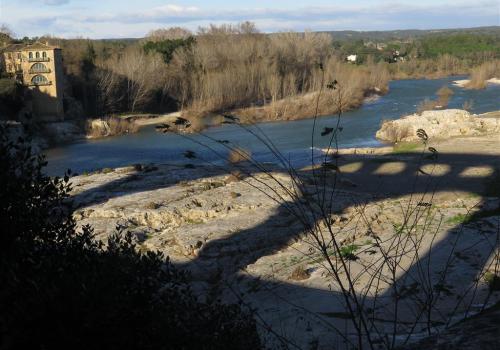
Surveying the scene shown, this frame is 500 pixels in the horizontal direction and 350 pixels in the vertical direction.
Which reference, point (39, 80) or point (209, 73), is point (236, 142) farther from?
point (209, 73)

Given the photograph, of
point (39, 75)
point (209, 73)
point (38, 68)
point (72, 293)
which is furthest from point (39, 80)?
point (72, 293)

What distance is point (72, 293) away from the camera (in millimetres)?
3166

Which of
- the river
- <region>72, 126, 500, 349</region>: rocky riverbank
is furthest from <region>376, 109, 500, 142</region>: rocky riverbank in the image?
<region>72, 126, 500, 349</region>: rocky riverbank

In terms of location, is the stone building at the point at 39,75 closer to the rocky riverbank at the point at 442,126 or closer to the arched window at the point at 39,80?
the arched window at the point at 39,80

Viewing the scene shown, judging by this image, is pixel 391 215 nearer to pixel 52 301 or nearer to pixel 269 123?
pixel 52 301

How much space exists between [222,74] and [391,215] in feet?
105

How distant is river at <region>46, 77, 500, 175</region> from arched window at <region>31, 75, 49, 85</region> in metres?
5.31

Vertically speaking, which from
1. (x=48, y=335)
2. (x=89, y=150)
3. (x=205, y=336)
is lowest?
(x=89, y=150)

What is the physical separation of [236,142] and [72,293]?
22.7m

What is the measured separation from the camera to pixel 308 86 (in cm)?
4712

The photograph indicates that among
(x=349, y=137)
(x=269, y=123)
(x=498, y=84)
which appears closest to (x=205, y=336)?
(x=349, y=137)

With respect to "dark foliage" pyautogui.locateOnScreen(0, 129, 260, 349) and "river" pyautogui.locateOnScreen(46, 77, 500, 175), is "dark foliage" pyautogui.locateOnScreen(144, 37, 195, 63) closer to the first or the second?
"river" pyautogui.locateOnScreen(46, 77, 500, 175)

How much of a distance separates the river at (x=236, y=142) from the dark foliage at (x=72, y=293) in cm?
1633

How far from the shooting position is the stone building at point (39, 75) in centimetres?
3553
